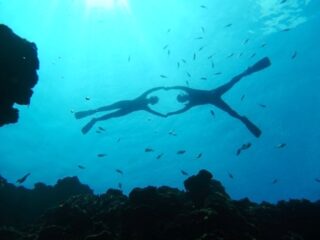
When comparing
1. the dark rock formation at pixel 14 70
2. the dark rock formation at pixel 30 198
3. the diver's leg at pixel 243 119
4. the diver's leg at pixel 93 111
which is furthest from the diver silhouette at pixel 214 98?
the dark rock formation at pixel 14 70

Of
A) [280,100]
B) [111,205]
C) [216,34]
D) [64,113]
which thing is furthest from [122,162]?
[111,205]

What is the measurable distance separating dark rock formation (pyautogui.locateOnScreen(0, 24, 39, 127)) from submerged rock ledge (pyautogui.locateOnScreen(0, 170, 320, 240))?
386 cm

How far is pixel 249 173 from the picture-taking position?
91.2 m

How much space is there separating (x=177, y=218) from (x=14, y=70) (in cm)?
711

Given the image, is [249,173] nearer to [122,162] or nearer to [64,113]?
[122,162]

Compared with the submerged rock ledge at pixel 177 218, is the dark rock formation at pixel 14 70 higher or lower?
higher

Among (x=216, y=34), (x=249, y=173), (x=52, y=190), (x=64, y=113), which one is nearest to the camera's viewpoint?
(x=52, y=190)

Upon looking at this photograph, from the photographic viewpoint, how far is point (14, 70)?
36.6 feet

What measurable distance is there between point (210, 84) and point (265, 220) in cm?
2801

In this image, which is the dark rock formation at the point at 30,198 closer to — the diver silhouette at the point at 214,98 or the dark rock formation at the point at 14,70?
the dark rock formation at the point at 14,70

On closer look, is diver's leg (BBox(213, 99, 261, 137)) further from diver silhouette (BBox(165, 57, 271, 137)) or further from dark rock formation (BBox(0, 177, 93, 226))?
dark rock formation (BBox(0, 177, 93, 226))

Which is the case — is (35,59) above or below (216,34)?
below

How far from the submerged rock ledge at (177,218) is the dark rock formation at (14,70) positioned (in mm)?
3859

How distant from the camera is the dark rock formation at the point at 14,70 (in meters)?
10.9
